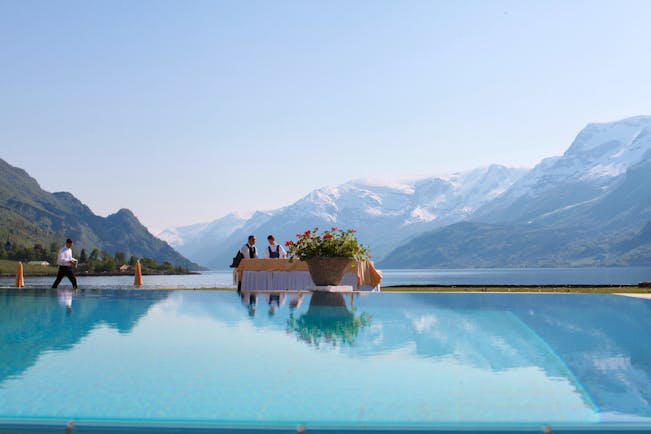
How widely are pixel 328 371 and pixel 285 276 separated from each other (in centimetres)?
1793

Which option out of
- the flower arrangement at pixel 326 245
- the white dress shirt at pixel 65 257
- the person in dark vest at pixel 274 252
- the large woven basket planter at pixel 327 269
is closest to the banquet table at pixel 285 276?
the person in dark vest at pixel 274 252

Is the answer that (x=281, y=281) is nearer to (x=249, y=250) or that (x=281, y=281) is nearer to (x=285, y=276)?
(x=285, y=276)

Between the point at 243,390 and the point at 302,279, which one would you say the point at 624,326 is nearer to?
the point at 243,390

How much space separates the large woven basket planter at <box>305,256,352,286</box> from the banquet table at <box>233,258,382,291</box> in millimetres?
1411

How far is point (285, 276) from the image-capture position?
86.0 feet

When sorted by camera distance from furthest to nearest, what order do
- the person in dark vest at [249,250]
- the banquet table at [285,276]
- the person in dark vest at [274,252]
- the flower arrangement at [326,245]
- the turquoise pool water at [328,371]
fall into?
the person in dark vest at [274,252]
the person in dark vest at [249,250]
the banquet table at [285,276]
the flower arrangement at [326,245]
the turquoise pool water at [328,371]

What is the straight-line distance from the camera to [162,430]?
5.62 m

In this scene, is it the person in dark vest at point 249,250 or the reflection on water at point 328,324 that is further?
the person in dark vest at point 249,250

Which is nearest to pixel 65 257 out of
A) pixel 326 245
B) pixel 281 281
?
pixel 281 281

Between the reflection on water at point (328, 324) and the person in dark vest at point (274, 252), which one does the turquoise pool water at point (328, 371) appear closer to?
the reflection on water at point (328, 324)

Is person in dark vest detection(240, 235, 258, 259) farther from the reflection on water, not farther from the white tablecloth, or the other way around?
the reflection on water

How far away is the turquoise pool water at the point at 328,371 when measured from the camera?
246 inches

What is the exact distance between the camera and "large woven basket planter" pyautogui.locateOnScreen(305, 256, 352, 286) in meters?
23.5

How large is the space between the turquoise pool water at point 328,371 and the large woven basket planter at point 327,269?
754 cm
